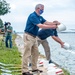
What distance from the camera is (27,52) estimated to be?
8.32 m

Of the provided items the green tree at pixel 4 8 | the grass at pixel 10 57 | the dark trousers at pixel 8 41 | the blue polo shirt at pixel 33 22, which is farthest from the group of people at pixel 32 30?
the green tree at pixel 4 8

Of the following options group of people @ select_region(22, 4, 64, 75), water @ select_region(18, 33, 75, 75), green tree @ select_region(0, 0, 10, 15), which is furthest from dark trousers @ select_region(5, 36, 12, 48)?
green tree @ select_region(0, 0, 10, 15)

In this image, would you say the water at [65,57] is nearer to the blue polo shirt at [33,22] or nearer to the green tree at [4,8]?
the blue polo shirt at [33,22]

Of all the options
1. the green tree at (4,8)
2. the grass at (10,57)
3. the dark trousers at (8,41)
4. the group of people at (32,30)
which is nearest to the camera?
the group of people at (32,30)

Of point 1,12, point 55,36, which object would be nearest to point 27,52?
point 55,36

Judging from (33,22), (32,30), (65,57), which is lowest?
(65,57)

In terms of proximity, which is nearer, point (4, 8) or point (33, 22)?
point (33, 22)

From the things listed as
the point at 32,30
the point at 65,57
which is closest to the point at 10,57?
the point at 65,57

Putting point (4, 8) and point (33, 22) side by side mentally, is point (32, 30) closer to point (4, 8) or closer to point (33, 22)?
point (33, 22)

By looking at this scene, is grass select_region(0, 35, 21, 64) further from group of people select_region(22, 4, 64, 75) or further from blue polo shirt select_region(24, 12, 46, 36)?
blue polo shirt select_region(24, 12, 46, 36)

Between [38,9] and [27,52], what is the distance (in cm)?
114

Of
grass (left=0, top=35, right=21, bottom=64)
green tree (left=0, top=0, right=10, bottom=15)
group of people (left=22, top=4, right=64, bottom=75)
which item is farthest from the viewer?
green tree (left=0, top=0, right=10, bottom=15)

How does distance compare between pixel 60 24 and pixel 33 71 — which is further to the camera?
pixel 33 71

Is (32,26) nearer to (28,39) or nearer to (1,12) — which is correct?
(28,39)
